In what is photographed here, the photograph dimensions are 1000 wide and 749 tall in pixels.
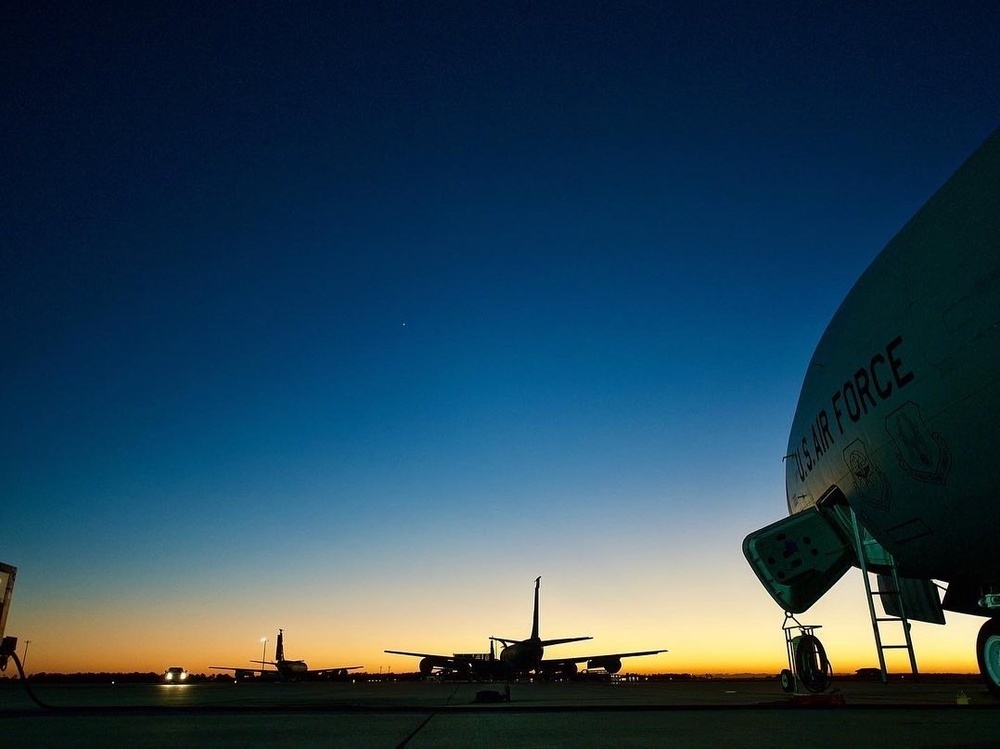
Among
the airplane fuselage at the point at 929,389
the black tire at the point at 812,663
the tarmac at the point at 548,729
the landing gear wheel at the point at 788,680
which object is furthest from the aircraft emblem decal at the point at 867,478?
the landing gear wheel at the point at 788,680

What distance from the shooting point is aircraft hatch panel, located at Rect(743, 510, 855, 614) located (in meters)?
12.0

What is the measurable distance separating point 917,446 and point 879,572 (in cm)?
495

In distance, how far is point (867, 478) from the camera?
933 centimetres

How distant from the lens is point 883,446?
866 cm

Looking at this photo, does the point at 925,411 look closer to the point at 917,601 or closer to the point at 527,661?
the point at 917,601

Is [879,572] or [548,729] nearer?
[548,729]

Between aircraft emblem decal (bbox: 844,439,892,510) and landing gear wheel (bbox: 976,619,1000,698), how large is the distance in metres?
1.97

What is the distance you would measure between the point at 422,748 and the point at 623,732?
1920 mm

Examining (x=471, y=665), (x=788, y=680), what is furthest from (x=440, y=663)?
(x=788, y=680)

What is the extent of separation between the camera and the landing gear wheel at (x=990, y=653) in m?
8.28

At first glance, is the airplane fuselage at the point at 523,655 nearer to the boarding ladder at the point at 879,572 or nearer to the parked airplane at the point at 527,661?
the parked airplane at the point at 527,661

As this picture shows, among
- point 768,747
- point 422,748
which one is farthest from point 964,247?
point 422,748

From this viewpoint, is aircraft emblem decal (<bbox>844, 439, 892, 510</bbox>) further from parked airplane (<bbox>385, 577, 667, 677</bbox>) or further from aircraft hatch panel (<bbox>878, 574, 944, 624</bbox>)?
parked airplane (<bbox>385, 577, 667, 677</bbox>)

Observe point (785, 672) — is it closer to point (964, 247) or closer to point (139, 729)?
point (964, 247)
